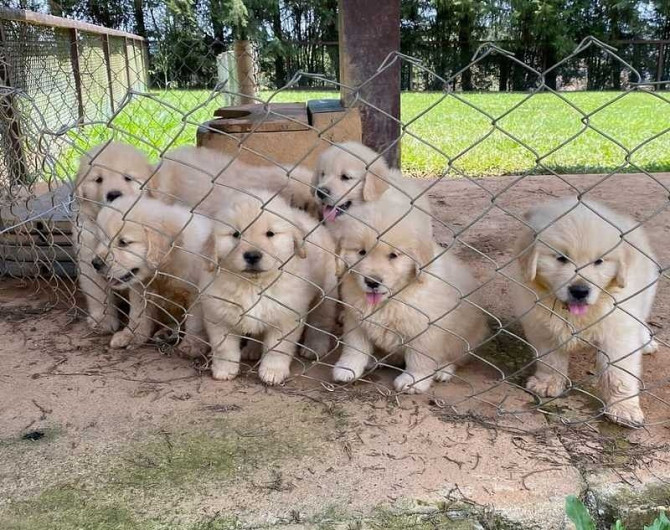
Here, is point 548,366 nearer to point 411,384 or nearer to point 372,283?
point 411,384

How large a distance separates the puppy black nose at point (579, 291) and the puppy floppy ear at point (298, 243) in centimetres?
103

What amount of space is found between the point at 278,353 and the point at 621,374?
4.41ft

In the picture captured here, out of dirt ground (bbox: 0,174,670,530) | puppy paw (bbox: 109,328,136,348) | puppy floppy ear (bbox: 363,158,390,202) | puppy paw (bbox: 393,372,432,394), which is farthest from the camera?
puppy floppy ear (bbox: 363,158,390,202)

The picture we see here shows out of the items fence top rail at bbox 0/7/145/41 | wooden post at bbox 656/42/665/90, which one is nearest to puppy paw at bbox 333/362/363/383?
fence top rail at bbox 0/7/145/41

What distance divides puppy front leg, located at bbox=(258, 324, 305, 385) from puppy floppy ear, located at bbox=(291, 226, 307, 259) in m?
0.32

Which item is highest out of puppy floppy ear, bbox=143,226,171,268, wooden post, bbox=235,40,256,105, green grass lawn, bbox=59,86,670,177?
wooden post, bbox=235,40,256,105

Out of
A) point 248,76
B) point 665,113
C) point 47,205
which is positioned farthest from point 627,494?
point 665,113

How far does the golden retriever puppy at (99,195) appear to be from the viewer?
3.19 m

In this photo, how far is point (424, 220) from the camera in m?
2.75

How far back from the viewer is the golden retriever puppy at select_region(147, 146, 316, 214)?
11.9 ft

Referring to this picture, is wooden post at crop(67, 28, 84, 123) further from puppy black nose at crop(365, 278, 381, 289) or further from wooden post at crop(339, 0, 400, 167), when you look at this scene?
puppy black nose at crop(365, 278, 381, 289)

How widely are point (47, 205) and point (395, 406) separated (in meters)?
2.93

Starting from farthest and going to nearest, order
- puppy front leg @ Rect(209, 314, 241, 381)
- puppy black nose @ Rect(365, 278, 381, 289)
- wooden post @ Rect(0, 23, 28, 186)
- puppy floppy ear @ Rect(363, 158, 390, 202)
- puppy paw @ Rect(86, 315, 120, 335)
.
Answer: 1. wooden post @ Rect(0, 23, 28, 186)
2. puppy floppy ear @ Rect(363, 158, 390, 202)
3. puppy paw @ Rect(86, 315, 120, 335)
4. puppy front leg @ Rect(209, 314, 241, 381)
5. puppy black nose @ Rect(365, 278, 381, 289)

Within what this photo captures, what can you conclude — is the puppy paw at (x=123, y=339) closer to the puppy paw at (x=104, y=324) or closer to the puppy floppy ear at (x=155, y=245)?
the puppy paw at (x=104, y=324)
